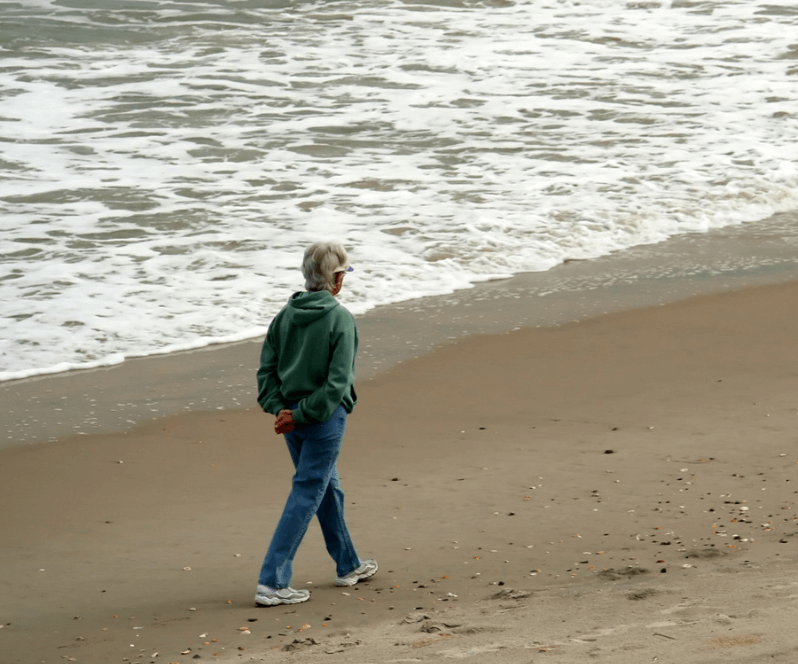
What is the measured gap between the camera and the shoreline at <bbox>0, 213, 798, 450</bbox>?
20.8ft

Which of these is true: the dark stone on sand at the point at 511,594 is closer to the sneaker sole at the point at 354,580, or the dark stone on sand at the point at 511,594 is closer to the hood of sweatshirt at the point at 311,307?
the sneaker sole at the point at 354,580

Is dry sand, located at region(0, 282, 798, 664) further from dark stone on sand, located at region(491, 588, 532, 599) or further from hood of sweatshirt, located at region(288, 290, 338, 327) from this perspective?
hood of sweatshirt, located at region(288, 290, 338, 327)

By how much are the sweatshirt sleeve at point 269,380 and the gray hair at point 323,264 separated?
0.26 m

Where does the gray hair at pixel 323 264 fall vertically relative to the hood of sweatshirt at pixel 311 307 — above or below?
above

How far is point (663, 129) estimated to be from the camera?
1364cm

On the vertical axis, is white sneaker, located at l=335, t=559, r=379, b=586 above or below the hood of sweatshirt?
below

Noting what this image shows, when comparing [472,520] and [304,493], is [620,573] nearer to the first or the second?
[472,520]

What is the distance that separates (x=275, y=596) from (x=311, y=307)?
1101mm

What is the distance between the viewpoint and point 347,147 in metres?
13.2

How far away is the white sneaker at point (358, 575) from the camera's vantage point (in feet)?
14.0

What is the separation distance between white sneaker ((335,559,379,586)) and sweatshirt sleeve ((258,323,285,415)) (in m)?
0.71

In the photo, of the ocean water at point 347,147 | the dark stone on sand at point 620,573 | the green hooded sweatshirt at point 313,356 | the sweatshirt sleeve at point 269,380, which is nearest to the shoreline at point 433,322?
the ocean water at point 347,147

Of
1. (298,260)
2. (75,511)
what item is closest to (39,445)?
(75,511)

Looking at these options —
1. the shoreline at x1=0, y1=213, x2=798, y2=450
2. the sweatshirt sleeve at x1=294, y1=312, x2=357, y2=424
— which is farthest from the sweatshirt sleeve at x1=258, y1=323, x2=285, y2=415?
the shoreline at x1=0, y1=213, x2=798, y2=450
